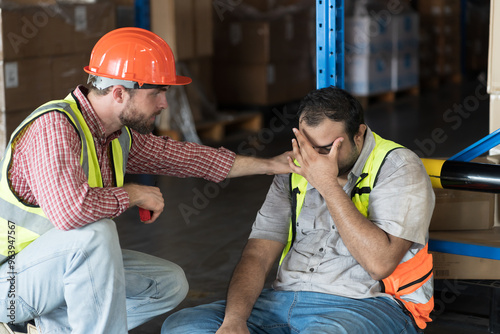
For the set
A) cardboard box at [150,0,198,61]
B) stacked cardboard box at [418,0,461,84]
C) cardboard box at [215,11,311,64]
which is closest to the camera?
cardboard box at [150,0,198,61]

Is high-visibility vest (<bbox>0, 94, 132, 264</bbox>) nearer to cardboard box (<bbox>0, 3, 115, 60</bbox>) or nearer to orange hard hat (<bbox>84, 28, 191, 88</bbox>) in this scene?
orange hard hat (<bbox>84, 28, 191, 88</bbox>)

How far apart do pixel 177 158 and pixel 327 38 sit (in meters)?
0.90

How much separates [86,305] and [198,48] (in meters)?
5.95

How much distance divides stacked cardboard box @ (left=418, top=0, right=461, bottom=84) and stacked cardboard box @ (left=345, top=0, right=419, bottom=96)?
60.5 inches

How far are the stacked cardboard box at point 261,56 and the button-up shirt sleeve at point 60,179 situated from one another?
677 cm

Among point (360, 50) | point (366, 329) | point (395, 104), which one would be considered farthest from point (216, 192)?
point (395, 104)

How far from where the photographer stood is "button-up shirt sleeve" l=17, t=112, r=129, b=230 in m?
2.32

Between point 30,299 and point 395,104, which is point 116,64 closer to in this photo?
point 30,299

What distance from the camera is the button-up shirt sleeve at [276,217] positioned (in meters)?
2.77

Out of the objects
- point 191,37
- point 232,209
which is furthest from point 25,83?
point 191,37

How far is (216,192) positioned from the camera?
6277 millimetres

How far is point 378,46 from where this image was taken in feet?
35.0

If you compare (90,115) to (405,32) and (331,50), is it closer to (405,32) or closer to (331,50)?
(331,50)

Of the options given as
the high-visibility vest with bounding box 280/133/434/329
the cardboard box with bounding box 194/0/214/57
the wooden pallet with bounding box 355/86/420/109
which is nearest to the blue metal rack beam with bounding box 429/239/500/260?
the high-visibility vest with bounding box 280/133/434/329
